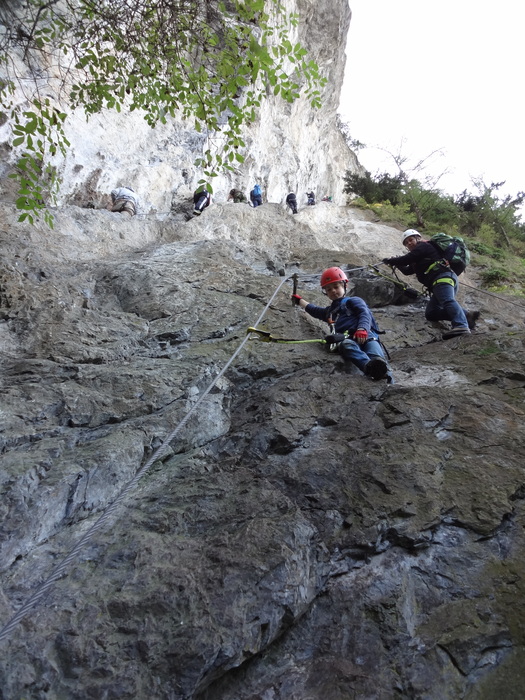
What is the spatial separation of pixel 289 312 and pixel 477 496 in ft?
13.3

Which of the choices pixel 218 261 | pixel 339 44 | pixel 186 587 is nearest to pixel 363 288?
pixel 218 261

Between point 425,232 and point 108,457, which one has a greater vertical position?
point 425,232

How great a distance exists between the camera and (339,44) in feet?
66.9

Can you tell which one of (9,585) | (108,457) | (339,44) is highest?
(339,44)

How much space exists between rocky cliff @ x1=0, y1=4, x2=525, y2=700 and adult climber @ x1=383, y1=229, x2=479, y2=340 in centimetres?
87

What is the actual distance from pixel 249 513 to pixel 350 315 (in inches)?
139

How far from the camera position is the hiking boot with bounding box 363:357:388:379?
4.65 metres

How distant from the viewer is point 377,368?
468 centimetres

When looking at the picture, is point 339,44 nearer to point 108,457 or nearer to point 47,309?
point 47,309

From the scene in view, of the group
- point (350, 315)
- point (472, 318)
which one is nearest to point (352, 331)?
point (350, 315)

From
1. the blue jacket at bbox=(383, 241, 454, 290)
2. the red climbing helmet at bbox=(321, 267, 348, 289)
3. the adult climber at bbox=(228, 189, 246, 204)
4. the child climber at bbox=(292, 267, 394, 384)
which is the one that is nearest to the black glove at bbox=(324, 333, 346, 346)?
the child climber at bbox=(292, 267, 394, 384)

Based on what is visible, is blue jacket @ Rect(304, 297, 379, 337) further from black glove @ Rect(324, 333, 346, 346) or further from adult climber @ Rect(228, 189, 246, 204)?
adult climber @ Rect(228, 189, 246, 204)

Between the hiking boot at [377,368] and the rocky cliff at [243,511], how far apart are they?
5.7 inches

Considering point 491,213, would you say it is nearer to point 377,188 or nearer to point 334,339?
point 377,188
